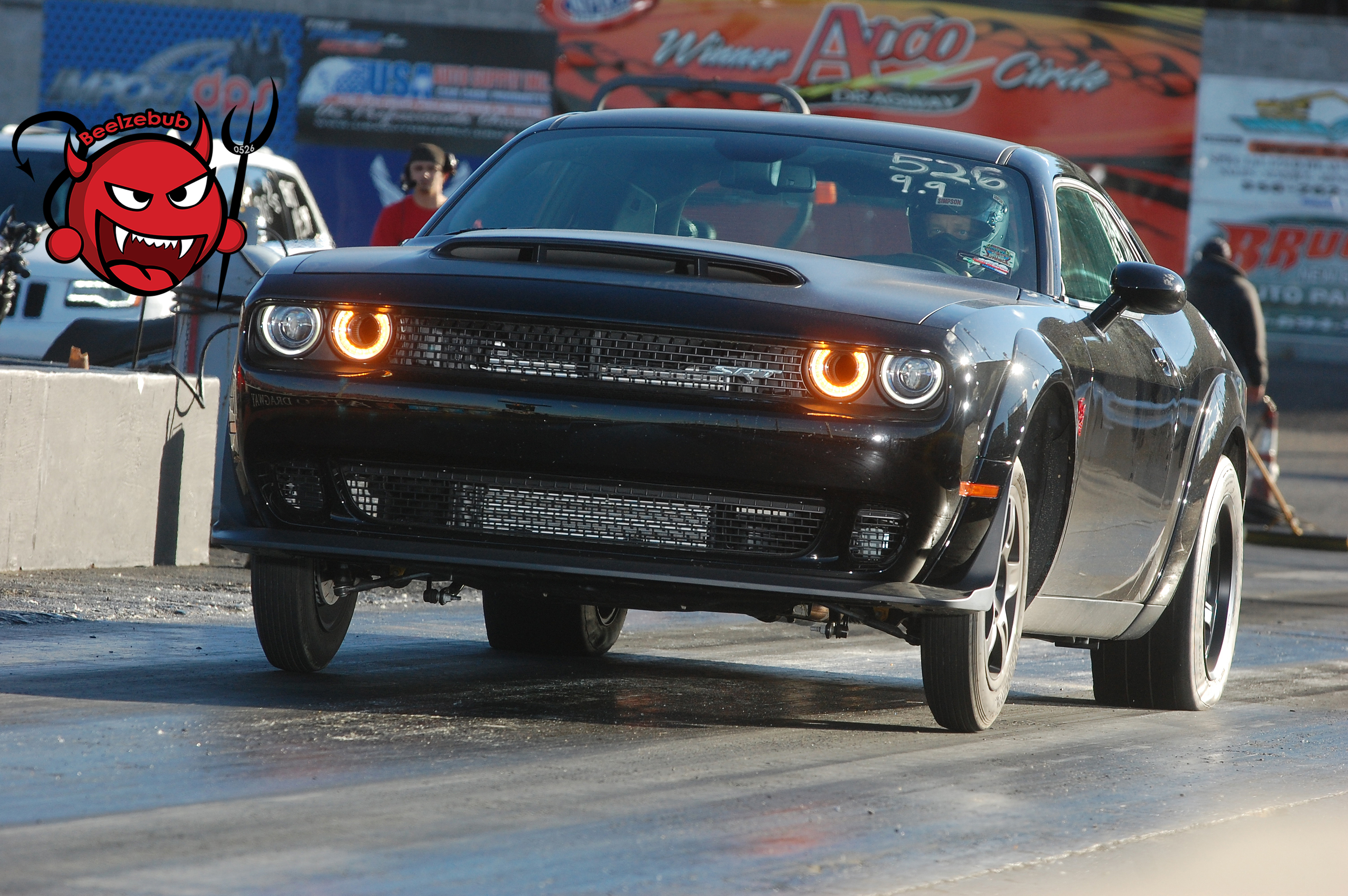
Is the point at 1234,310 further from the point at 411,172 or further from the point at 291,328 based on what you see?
the point at 291,328

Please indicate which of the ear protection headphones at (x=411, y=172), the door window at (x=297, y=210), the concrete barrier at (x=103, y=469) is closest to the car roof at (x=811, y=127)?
the concrete barrier at (x=103, y=469)

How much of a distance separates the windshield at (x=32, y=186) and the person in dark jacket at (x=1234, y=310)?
759 centimetres

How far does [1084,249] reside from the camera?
20.6 ft

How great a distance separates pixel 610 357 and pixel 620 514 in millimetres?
357

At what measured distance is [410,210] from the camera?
11352mm

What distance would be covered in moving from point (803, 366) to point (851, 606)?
56 centimetres

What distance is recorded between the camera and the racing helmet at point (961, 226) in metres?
5.71

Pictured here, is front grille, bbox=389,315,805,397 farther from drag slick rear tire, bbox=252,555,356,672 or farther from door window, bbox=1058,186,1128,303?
door window, bbox=1058,186,1128,303

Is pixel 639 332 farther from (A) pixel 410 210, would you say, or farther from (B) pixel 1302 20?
(B) pixel 1302 20

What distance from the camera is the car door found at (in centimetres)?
563

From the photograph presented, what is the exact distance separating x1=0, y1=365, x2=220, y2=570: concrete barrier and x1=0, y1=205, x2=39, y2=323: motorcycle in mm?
1464

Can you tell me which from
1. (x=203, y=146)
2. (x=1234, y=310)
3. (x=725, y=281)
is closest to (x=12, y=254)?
(x=203, y=146)

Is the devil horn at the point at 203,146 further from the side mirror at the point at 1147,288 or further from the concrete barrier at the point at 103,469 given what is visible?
the side mirror at the point at 1147,288

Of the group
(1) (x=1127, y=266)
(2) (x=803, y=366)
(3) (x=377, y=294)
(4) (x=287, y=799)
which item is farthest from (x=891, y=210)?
(4) (x=287, y=799)
